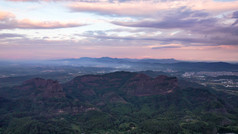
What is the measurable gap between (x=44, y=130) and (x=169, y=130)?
79493 mm

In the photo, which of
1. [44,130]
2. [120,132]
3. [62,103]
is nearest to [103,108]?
[62,103]

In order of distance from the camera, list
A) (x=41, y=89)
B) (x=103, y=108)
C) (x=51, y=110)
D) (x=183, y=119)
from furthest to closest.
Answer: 1. (x=41, y=89)
2. (x=103, y=108)
3. (x=51, y=110)
4. (x=183, y=119)

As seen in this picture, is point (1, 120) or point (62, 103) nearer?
point (1, 120)

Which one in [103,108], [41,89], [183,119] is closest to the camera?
[183,119]

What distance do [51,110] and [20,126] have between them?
36.2 m

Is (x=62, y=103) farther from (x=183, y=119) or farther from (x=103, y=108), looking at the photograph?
(x=183, y=119)

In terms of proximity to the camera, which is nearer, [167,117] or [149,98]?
[167,117]

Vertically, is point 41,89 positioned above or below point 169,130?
above

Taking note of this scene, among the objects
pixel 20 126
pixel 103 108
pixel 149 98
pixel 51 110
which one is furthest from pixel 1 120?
pixel 149 98

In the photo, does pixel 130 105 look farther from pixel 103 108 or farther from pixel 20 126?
pixel 20 126

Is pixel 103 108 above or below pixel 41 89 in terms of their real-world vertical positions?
below

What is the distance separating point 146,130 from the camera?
12388 centimetres

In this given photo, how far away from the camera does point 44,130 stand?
119312 millimetres

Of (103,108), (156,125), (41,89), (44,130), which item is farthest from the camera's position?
(41,89)
